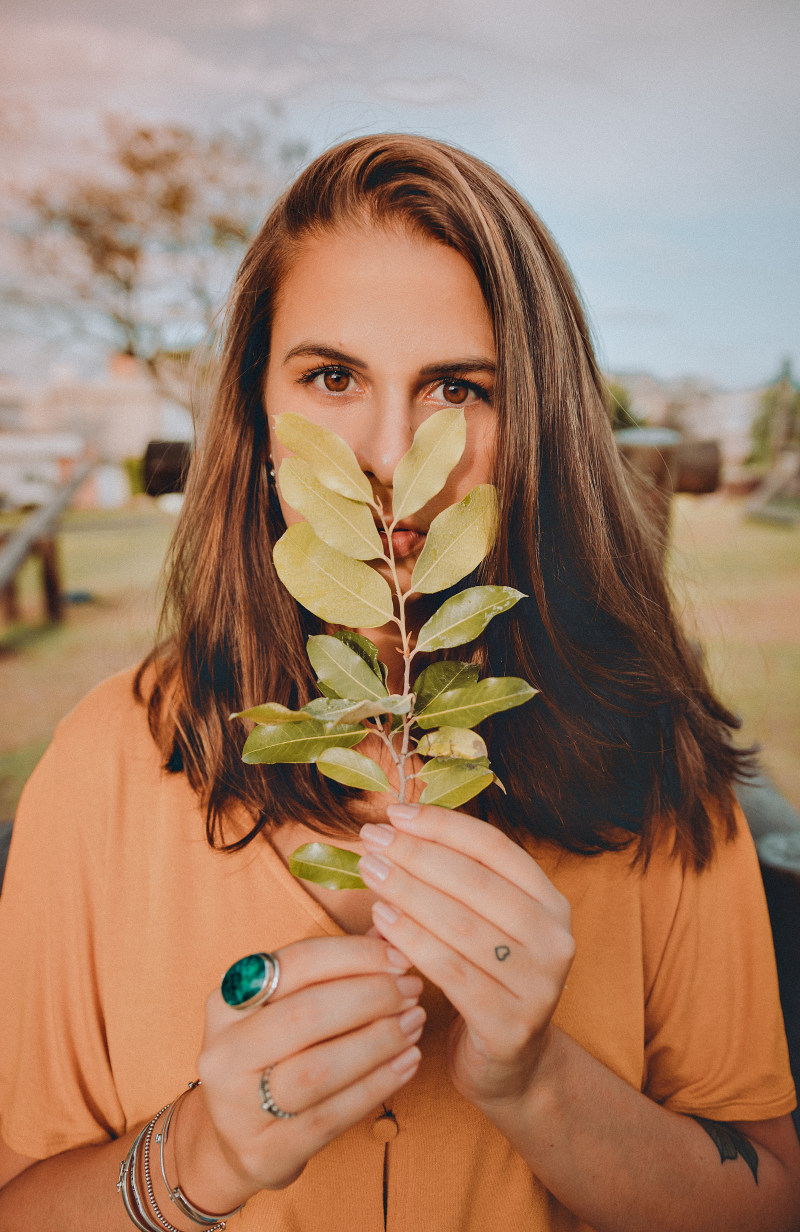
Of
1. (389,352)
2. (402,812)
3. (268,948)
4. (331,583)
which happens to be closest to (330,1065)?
(402,812)

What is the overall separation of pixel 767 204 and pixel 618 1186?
2.40m

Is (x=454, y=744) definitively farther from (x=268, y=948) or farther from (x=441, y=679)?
(x=268, y=948)

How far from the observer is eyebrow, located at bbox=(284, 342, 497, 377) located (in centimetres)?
87

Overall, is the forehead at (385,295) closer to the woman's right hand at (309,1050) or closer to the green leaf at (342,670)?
the green leaf at (342,670)

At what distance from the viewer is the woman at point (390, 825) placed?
854mm

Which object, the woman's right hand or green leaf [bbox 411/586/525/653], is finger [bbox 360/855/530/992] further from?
green leaf [bbox 411/586/525/653]

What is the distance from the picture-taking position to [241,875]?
1.02 meters

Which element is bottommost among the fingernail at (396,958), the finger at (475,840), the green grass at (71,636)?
the green grass at (71,636)

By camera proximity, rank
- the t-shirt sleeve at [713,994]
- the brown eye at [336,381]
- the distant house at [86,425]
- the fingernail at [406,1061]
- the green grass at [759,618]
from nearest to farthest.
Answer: the fingernail at [406,1061], the brown eye at [336,381], the t-shirt sleeve at [713,994], the green grass at [759,618], the distant house at [86,425]

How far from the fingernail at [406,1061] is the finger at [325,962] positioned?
100 mm

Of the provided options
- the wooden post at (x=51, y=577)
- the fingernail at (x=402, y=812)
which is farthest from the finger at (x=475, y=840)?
the wooden post at (x=51, y=577)

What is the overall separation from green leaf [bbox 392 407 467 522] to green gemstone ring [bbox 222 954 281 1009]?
444mm

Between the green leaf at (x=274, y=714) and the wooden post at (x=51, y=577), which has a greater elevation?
the green leaf at (x=274, y=714)

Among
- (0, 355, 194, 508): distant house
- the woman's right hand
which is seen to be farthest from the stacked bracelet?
(0, 355, 194, 508): distant house
